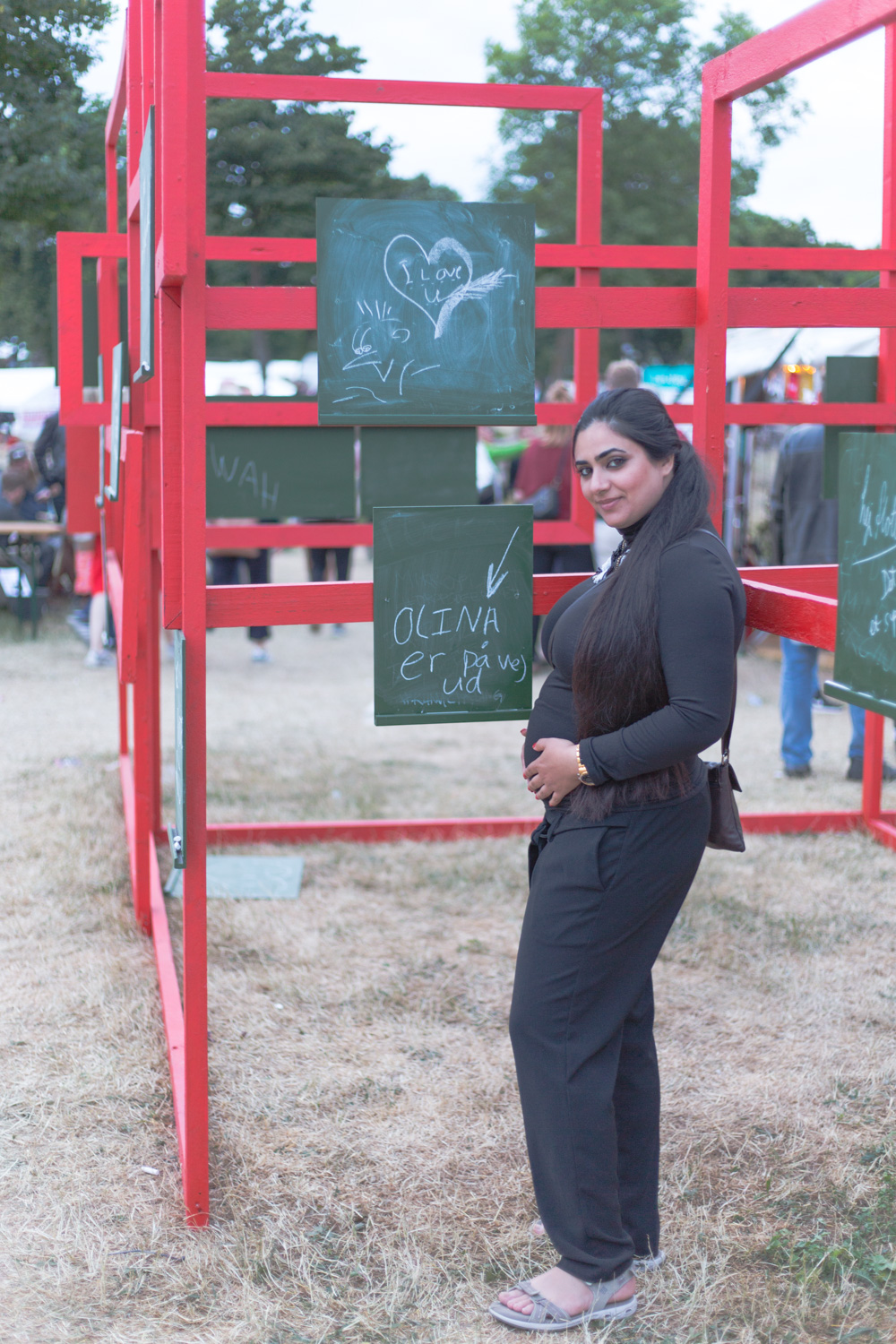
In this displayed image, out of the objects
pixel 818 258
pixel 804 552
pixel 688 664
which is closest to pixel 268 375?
pixel 804 552

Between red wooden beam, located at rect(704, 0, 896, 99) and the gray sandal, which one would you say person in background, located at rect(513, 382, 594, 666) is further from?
the gray sandal

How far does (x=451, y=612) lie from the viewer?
8.39 ft

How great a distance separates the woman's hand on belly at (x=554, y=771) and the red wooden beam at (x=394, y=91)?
2698 millimetres

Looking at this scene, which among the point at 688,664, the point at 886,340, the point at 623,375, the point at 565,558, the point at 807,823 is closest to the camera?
the point at 688,664

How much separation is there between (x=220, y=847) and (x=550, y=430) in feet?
13.4

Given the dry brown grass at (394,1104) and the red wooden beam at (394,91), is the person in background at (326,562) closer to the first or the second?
the dry brown grass at (394,1104)

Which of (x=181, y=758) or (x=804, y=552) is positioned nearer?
(x=181, y=758)

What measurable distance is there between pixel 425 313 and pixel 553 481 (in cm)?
566

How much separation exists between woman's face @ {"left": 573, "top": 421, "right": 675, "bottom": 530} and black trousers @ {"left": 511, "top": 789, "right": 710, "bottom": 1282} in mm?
509

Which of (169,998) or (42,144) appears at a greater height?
(42,144)

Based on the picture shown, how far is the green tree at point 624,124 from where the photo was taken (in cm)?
1638

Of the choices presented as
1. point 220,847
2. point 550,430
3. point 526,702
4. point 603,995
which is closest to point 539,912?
point 603,995

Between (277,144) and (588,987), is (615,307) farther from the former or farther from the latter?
(277,144)

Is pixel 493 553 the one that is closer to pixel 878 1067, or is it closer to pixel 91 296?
pixel 878 1067
